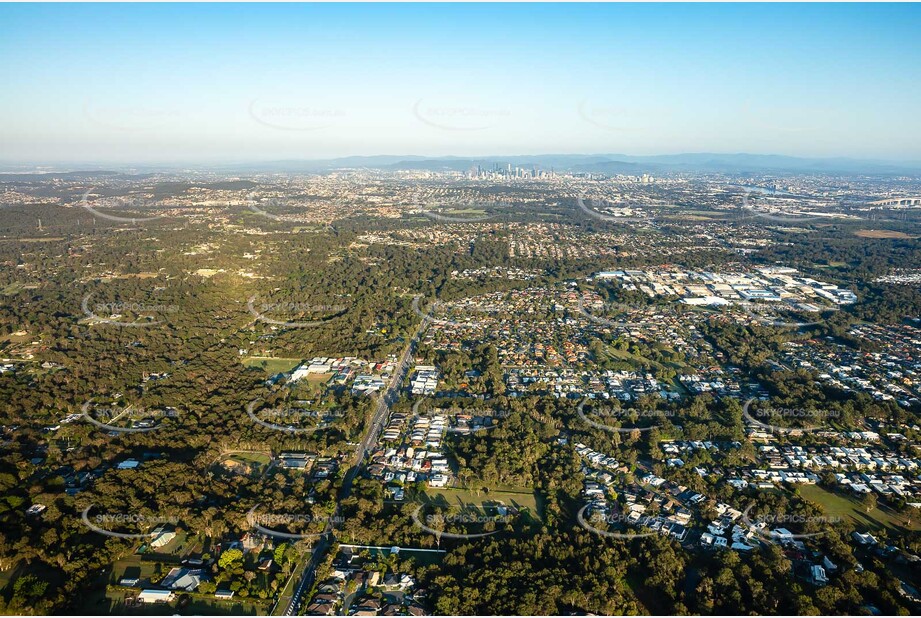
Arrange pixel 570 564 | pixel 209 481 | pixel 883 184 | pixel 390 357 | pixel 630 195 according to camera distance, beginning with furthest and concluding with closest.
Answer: pixel 883 184 → pixel 630 195 → pixel 390 357 → pixel 209 481 → pixel 570 564

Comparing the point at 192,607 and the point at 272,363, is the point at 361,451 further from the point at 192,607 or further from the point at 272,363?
the point at 272,363

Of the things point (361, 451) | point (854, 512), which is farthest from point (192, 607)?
point (854, 512)

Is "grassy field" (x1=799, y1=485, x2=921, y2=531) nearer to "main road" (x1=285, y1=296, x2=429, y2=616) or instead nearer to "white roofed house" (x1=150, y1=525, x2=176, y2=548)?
"main road" (x1=285, y1=296, x2=429, y2=616)

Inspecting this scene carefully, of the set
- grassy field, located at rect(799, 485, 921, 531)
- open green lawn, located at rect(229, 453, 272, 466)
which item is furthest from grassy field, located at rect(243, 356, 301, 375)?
grassy field, located at rect(799, 485, 921, 531)

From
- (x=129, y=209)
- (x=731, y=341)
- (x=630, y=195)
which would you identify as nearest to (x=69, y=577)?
(x=731, y=341)

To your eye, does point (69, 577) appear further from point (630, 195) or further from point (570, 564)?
point (630, 195)

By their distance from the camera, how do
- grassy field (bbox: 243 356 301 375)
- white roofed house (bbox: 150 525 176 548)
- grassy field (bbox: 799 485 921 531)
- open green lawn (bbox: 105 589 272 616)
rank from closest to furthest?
open green lawn (bbox: 105 589 272 616) < white roofed house (bbox: 150 525 176 548) < grassy field (bbox: 799 485 921 531) < grassy field (bbox: 243 356 301 375)

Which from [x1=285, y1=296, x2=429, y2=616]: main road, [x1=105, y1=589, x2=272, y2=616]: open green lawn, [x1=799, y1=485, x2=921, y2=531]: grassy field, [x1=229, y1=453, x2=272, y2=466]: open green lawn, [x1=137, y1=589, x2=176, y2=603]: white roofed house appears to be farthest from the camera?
[x1=229, y1=453, x2=272, y2=466]: open green lawn
